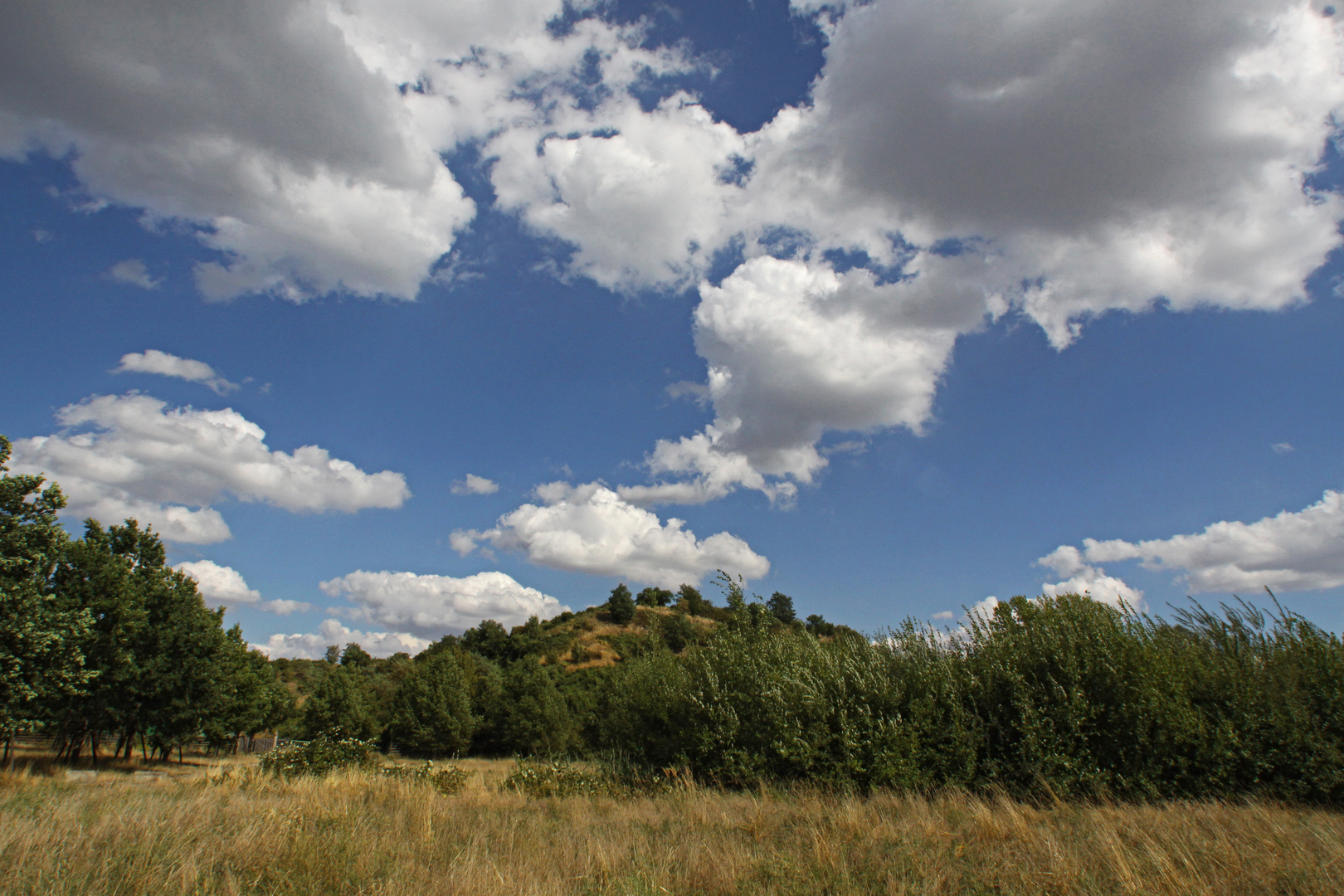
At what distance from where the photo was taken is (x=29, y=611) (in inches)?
859

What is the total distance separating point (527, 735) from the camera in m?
53.8

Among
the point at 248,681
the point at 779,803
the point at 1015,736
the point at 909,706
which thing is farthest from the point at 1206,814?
the point at 248,681

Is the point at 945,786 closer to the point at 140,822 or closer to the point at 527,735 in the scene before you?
the point at 140,822

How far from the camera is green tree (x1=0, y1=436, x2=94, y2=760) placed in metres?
21.1

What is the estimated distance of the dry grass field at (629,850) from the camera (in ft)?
21.1

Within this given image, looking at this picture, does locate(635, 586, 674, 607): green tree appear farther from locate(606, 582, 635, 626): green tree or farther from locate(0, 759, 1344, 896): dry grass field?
locate(0, 759, 1344, 896): dry grass field

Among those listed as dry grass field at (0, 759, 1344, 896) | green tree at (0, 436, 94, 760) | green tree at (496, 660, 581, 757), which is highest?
green tree at (0, 436, 94, 760)

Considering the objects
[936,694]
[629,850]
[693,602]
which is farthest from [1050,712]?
[693,602]

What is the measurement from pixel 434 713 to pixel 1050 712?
1955 inches

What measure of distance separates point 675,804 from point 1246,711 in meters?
14.7

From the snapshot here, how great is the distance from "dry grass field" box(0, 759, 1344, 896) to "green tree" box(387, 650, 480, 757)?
1726 inches

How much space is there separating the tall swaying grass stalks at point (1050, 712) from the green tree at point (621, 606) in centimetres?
9418

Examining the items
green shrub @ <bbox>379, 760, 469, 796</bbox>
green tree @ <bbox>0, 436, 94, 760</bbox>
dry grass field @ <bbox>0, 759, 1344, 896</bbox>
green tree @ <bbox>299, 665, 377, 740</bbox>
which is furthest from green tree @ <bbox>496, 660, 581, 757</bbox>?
dry grass field @ <bbox>0, 759, 1344, 896</bbox>

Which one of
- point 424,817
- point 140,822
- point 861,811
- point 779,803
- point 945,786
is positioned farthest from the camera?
point 945,786
